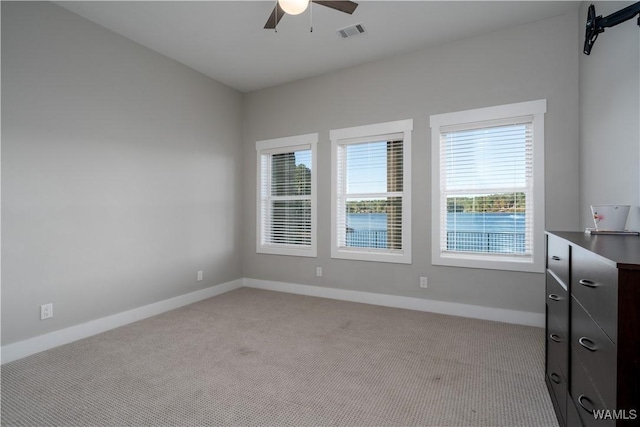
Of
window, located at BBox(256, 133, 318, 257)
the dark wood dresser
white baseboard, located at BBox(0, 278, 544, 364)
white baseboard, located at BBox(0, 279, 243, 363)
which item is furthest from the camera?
window, located at BBox(256, 133, 318, 257)

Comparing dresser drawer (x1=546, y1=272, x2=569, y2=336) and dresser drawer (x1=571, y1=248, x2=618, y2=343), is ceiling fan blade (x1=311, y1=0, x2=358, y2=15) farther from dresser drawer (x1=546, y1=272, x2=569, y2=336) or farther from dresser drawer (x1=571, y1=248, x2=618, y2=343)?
dresser drawer (x1=546, y1=272, x2=569, y2=336)

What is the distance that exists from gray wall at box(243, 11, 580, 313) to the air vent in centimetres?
71

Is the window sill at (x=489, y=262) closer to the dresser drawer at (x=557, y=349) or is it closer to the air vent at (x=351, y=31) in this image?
the dresser drawer at (x=557, y=349)

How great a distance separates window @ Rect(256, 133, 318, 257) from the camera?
4504mm

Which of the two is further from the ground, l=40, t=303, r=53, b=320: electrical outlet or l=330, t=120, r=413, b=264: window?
l=330, t=120, r=413, b=264: window

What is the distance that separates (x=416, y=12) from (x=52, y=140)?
3.50m

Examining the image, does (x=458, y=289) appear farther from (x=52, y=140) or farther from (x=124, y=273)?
(x=52, y=140)

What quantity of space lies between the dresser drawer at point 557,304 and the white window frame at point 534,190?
136 cm

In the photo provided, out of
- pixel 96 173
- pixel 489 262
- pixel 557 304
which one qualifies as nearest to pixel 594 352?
pixel 557 304

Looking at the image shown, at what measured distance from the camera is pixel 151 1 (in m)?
2.83

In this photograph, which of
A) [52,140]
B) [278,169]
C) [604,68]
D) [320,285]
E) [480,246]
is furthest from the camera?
[278,169]

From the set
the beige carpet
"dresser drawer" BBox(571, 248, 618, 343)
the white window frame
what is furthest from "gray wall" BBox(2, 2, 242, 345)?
"dresser drawer" BBox(571, 248, 618, 343)

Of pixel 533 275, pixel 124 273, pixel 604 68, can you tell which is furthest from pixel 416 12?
pixel 124 273

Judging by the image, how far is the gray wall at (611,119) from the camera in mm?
1865
